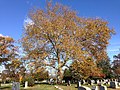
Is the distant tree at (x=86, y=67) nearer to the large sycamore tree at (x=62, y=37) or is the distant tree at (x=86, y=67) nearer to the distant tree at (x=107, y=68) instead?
the large sycamore tree at (x=62, y=37)

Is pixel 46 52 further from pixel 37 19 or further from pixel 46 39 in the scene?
pixel 37 19

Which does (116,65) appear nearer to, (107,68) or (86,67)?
(107,68)

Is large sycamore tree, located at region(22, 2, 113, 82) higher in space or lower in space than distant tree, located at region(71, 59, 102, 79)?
higher

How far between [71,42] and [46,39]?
13.8ft

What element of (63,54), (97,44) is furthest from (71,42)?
(97,44)

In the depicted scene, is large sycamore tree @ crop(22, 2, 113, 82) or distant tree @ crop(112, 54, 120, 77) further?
distant tree @ crop(112, 54, 120, 77)

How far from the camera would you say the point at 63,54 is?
36.6 m

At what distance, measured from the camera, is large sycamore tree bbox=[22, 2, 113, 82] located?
3566 cm

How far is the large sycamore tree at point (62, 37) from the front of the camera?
35656mm

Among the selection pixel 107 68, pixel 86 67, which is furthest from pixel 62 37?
pixel 107 68

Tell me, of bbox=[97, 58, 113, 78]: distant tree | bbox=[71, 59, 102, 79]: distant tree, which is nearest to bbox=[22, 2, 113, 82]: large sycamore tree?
bbox=[71, 59, 102, 79]: distant tree

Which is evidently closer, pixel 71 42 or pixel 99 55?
pixel 71 42

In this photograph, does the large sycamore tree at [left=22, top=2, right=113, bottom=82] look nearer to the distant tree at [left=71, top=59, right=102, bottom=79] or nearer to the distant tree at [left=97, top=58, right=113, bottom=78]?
the distant tree at [left=71, top=59, right=102, bottom=79]

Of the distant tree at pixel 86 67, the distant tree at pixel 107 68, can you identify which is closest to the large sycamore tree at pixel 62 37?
the distant tree at pixel 86 67
